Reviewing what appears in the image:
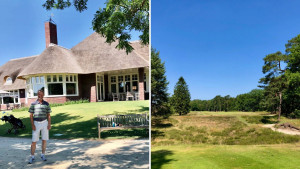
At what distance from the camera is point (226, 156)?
1876 millimetres

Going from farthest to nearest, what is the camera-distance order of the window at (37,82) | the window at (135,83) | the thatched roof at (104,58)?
1. the window at (135,83)
2. the thatched roof at (104,58)
3. the window at (37,82)

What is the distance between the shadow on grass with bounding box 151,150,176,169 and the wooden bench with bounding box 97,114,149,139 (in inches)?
58.6

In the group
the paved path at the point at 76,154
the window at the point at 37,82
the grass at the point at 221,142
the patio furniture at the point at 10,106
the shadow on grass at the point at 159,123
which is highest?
the window at the point at 37,82

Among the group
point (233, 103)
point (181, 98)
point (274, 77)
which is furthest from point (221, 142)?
point (274, 77)

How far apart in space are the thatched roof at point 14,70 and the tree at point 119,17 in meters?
0.93

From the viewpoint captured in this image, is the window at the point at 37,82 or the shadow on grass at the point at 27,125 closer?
the shadow on grass at the point at 27,125

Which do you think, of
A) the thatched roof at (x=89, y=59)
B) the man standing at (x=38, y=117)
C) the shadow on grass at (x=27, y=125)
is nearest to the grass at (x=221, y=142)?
the man standing at (x=38, y=117)

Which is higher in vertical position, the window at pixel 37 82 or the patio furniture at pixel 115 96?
the window at pixel 37 82

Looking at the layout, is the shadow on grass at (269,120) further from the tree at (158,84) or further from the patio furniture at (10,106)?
the patio furniture at (10,106)

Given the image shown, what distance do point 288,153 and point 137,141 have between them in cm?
220

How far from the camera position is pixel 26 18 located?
2.87m

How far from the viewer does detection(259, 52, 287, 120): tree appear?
78.0 inches

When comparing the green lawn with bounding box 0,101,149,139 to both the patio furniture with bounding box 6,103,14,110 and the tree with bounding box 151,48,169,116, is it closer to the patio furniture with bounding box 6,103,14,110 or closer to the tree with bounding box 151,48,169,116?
the patio furniture with bounding box 6,103,14,110

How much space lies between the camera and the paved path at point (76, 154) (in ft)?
7.78
